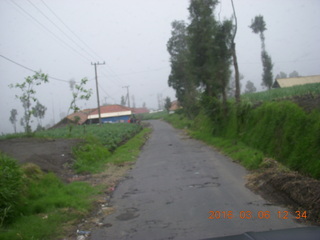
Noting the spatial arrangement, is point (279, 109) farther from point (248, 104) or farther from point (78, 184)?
point (78, 184)

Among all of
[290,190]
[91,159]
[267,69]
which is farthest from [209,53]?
[267,69]

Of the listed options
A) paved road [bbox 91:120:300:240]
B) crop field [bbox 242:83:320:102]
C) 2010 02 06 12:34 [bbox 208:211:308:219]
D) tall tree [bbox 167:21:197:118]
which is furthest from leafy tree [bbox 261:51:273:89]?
2010 02 06 12:34 [bbox 208:211:308:219]

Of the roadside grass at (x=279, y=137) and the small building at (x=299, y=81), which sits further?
the small building at (x=299, y=81)

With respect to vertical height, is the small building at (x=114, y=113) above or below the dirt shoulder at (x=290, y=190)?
above

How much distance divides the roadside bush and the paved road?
2036 millimetres

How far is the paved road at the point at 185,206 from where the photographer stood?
19.4 feet

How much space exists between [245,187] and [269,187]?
29.9 inches

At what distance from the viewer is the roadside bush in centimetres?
687

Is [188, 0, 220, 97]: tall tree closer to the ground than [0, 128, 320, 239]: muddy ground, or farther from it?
farther from it

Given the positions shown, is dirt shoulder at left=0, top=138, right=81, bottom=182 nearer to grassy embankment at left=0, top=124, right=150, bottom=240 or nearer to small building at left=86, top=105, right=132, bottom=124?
grassy embankment at left=0, top=124, right=150, bottom=240

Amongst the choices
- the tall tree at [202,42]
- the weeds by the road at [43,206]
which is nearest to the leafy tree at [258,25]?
the tall tree at [202,42]

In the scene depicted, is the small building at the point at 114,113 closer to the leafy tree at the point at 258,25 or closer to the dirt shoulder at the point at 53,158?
the leafy tree at the point at 258,25

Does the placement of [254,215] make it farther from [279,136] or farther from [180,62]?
[180,62]

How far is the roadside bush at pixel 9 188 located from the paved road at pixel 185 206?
2036mm
